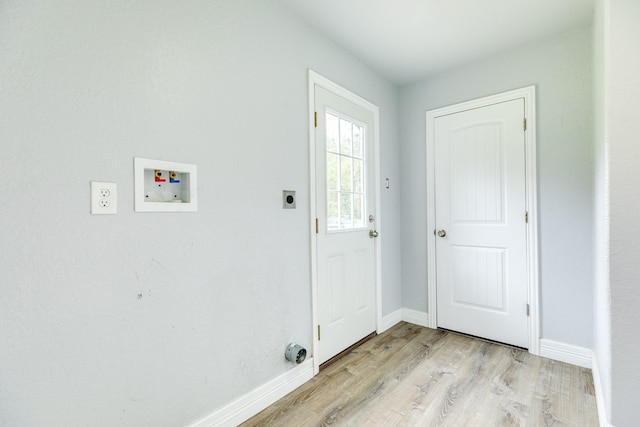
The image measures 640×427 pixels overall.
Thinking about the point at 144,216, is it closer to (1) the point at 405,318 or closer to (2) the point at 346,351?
(2) the point at 346,351

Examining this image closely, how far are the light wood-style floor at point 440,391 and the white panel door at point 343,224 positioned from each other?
284 millimetres

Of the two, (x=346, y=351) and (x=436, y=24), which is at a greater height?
(x=436, y=24)

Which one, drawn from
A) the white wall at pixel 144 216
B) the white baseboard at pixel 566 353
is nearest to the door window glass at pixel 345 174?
the white wall at pixel 144 216

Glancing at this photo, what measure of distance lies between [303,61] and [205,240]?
4.55 ft

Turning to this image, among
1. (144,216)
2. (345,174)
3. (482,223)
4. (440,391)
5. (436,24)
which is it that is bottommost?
(440,391)

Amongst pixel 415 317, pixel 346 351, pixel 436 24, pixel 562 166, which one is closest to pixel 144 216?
pixel 346 351

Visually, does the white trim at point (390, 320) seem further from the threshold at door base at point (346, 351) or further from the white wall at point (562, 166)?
the white wall at point (562, 166)

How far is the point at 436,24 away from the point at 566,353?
2607 millimetres

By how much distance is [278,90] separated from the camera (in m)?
1.87

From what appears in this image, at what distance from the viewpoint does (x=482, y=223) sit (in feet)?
8.57

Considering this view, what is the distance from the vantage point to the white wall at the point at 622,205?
50.9 inches

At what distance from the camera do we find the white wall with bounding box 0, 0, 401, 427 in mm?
1007

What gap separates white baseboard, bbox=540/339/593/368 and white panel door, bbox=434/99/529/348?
13 centimetres

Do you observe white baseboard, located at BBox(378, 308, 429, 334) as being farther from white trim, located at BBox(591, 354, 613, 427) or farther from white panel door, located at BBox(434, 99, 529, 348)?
white trim, located at BBox(591, 354, 613, 427)
